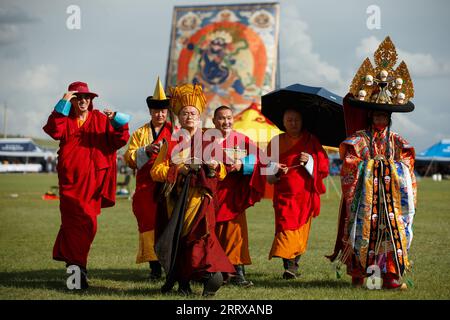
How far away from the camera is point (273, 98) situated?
8094 mm

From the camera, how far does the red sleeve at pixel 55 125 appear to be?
281 inches

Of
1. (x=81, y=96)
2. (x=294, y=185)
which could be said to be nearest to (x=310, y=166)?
(x=294, y=185)

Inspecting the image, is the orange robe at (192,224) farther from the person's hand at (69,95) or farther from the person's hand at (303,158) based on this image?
the person's hand at (303,158)

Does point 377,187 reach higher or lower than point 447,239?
higher

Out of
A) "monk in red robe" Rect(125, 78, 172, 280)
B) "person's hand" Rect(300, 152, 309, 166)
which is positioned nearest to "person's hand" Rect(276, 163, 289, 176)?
"person's hand" Rect(300, 152, 309, 166)

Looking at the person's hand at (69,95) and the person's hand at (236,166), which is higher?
the person's hand at (69,95)

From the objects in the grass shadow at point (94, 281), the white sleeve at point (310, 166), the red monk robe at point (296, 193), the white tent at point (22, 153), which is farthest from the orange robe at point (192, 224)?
the white tent at point (22, 153)

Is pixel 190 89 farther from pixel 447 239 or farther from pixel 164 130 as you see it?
pixel 447 239

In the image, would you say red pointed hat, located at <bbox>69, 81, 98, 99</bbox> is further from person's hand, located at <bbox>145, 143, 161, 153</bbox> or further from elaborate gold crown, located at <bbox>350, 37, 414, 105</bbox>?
elaborate gold crown, located at <bbox>350, 37, 414, 105</bbox>

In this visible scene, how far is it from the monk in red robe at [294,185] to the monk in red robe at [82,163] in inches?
70.4

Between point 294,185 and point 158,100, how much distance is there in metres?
1.82

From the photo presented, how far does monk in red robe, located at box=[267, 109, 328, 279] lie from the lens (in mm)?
7754
